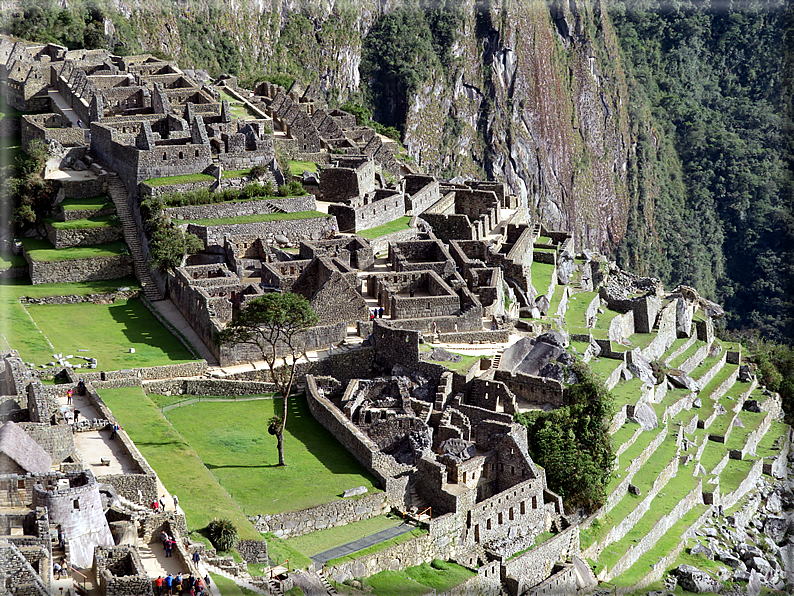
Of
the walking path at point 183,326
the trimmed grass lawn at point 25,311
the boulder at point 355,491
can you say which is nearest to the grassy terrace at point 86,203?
the trimmed grass lawn at point 25,311

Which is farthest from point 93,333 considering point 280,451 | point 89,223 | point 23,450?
point 23,450

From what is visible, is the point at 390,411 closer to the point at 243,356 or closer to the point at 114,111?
the point at 243,356

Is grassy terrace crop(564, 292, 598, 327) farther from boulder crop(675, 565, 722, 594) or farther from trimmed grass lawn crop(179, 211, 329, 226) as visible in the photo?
boulder crop(675, 565, 722, 594)

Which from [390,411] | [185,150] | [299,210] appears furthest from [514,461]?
[185,150]

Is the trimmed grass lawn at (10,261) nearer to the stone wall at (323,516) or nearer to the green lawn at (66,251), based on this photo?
the green lawn at (66,251)

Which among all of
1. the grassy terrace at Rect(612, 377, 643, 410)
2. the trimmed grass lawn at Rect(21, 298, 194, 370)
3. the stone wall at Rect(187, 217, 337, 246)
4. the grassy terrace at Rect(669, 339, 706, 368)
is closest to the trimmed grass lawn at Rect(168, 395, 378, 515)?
the trimmed grass lawn at Rect(21, 298, 194, 370)

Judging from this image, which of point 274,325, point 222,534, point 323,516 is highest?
point 274,325

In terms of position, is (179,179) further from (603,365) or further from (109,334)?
(603,365)
